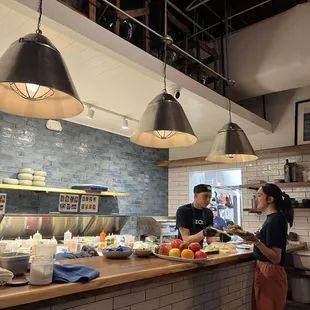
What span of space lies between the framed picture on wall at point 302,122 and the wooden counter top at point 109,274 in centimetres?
293

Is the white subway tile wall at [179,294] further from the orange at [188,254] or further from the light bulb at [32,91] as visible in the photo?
the light bulb at [32,91]

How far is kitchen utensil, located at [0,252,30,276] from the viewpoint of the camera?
1.63 metres

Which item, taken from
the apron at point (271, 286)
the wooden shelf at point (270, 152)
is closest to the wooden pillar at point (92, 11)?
the apron at point (271, 286)

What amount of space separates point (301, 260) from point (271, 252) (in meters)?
1.86

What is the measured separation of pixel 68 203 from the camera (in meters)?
4.99

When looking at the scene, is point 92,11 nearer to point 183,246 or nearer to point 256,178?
point 183,246

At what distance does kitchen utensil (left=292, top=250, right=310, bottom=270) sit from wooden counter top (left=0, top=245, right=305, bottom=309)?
1.54 metres

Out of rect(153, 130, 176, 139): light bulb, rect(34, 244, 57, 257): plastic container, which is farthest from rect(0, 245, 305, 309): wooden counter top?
rect(153, 130, 176, 139): light bulb

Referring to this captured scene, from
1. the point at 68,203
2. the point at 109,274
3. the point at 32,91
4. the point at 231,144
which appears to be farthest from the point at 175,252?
the point at 68,203

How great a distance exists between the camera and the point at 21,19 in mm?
2443

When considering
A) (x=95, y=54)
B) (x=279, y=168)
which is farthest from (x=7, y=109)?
(x=279, y=168)

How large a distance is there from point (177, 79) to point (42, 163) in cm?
253

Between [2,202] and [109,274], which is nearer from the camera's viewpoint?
[109,274]

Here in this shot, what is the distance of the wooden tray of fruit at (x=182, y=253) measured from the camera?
7.58ft
